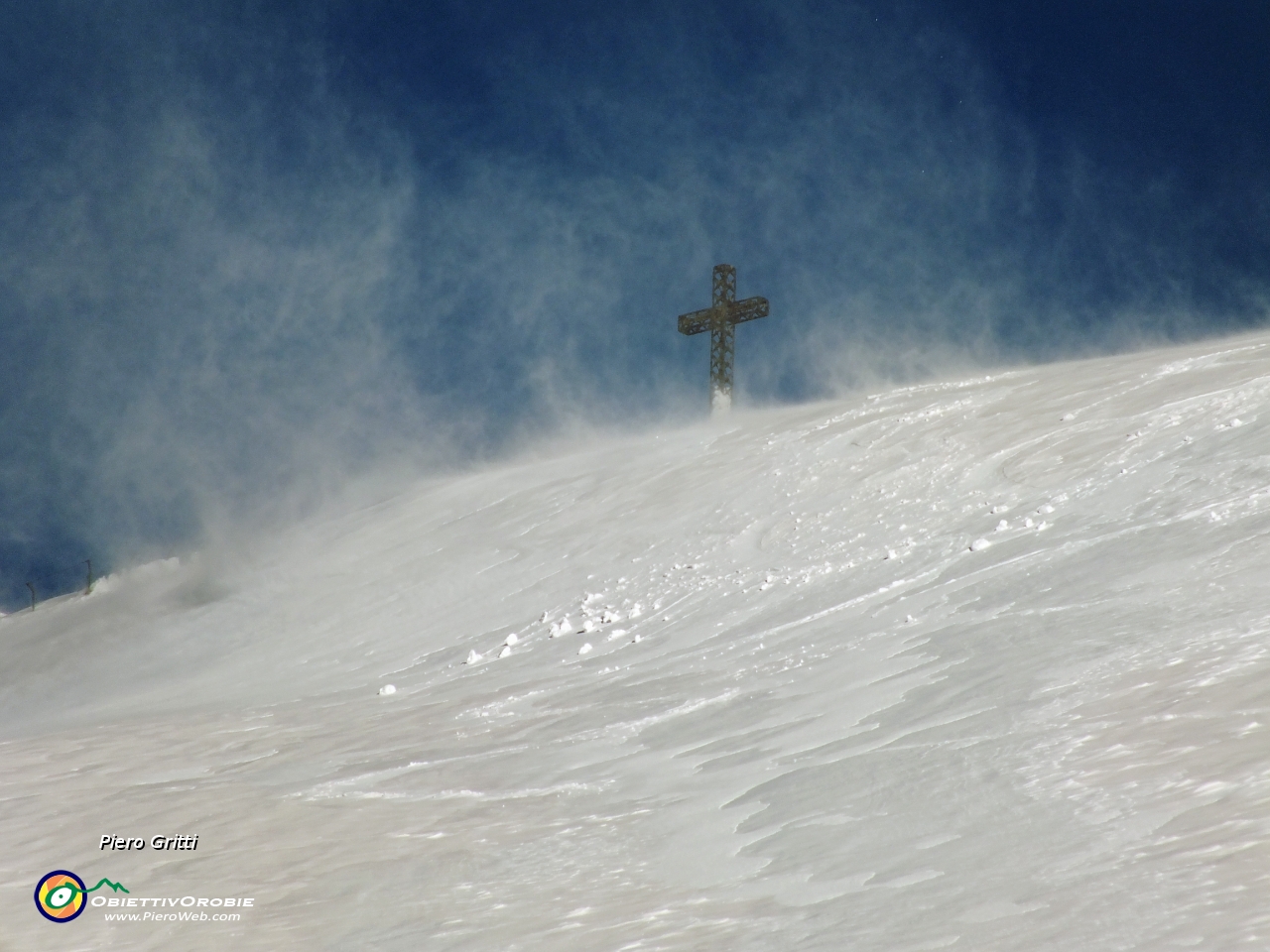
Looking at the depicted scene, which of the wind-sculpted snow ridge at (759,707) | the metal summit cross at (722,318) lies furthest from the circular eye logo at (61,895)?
the metal summit cross at (722,318)

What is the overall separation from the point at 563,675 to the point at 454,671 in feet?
6.46

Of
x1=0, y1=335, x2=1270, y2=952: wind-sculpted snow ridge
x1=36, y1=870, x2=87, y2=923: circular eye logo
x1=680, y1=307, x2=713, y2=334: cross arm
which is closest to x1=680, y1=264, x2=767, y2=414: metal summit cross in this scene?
x1=680, y1=307, x2=713, y2=334: cross arm

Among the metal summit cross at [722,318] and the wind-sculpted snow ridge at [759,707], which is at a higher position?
the metal summit cross at [722,318]

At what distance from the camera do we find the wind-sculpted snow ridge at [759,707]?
19.7ft

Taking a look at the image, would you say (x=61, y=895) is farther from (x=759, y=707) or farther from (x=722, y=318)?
(x=722, y=318)

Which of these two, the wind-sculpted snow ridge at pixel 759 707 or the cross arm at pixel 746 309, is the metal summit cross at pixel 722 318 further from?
the wind-sculpted snow ridge at pixel 759 707

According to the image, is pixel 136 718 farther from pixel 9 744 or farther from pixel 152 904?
pixel 152 904

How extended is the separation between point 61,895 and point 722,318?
24347 mm

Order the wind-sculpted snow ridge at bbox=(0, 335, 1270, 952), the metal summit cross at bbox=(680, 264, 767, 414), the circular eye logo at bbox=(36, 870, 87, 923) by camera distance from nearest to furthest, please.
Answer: the wind-sculpted snow ridge at bbox=(0, 335, 1270, 952) < the circular eye logo at bbox=(36, 870, 87, 923) < the metal summit cross at bbox=(680, 264, 767, 414)

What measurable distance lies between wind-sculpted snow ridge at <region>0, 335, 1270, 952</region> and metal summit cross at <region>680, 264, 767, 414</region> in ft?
27.0

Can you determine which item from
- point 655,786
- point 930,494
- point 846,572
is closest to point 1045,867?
point 655,786

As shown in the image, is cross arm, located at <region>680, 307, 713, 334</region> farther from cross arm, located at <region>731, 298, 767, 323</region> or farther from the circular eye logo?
the circular eye logo

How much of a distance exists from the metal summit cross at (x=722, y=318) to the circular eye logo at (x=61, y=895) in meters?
22.9

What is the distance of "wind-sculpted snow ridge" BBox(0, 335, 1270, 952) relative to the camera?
19.7ft
